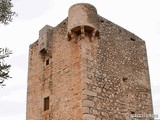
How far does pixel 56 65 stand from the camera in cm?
1207

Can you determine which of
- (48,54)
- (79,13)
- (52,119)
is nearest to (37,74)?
(48,54)

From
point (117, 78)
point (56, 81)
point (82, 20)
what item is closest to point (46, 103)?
point (56, 81)

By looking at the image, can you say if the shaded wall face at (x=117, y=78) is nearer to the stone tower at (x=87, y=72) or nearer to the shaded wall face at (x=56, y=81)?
the stone tower at (x=87, y=72)

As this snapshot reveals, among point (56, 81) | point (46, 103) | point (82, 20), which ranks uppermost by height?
point (82, 20)

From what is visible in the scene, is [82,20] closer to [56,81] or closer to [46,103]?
[56,81]

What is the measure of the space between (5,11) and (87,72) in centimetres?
355

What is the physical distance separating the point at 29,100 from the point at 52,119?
2.01m

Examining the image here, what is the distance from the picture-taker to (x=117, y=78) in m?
11.7

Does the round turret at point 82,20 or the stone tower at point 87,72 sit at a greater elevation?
the round turret at point 82,20

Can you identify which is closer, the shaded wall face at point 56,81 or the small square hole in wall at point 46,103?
the shaded wall face at point 56,81

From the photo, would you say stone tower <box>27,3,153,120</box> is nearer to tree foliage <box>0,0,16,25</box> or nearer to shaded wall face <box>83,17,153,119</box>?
shaded wall face <box>83,17,153,119</box>

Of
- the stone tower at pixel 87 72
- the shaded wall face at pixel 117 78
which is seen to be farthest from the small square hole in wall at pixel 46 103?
the shaded wall face at pixel 117 78

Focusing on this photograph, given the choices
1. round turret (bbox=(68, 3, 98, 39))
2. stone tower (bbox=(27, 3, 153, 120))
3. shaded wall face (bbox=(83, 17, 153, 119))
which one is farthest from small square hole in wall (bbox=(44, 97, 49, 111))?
round turret (bbox=(68, 3, 98, 39))

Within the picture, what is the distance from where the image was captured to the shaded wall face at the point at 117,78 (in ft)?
35.3
